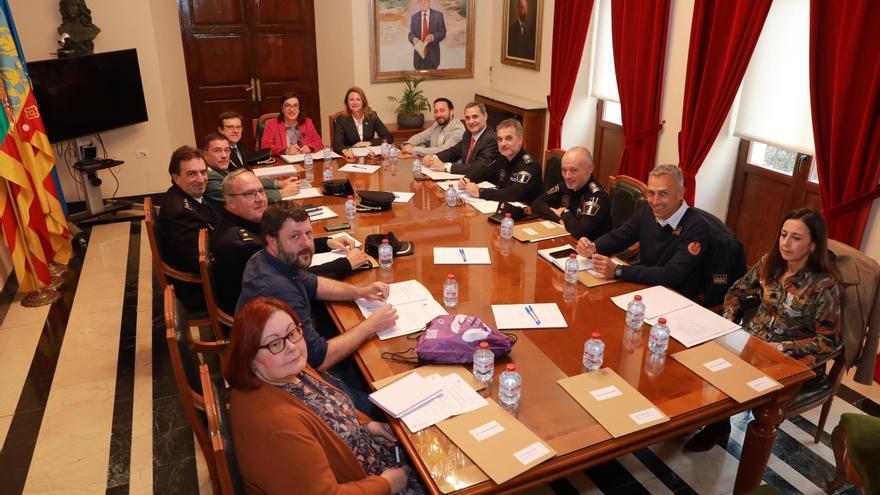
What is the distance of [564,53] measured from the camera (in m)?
6.34

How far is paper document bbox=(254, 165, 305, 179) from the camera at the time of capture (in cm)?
475

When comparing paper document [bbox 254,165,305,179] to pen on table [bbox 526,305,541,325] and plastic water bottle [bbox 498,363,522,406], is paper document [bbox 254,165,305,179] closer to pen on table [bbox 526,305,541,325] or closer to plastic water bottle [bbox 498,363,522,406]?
pen on table [bbox 526,305,541,325]

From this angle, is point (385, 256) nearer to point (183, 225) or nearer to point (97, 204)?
point (183, 225)

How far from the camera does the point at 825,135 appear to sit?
3.76 m

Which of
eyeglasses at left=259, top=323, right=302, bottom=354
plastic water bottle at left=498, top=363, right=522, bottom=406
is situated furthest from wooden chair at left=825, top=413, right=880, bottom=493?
Answer: eyeglasses at left=259, top=323, right=302, bottom=354

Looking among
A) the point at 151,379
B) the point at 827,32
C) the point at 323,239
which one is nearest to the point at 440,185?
the point at 323,239

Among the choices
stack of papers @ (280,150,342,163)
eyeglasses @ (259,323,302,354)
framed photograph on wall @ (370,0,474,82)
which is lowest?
stack of papers @ (280,150,342,163)

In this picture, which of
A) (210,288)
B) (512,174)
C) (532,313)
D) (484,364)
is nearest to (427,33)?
(512,174)

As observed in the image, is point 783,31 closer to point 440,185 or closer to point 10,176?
point 440,185

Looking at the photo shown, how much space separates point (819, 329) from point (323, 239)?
2416 mm

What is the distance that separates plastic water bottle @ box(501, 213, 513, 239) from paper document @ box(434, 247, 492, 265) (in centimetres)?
23

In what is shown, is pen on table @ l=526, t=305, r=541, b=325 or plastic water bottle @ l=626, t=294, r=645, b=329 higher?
plastic water bottle @ l=626, t=294, r=645, b=329

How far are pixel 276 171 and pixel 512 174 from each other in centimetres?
188

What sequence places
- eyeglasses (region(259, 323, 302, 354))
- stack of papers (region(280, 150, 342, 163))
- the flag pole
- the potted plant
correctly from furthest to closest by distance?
the potted plant < stack of papers (region(280, 150, 342, 163)) < the flag pole < eyeglasses (region(259, 323, 302, 354))
